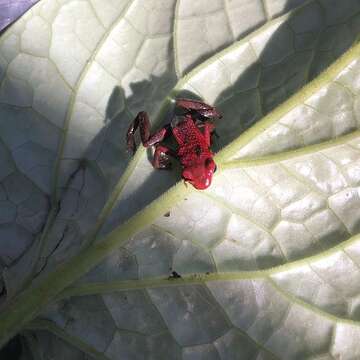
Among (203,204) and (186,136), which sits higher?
(186,136)

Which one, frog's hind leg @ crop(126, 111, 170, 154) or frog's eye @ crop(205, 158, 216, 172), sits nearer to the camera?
frog's eye @ crop(205, 158, 216, 172)

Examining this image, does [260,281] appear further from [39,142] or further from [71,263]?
[39,142]

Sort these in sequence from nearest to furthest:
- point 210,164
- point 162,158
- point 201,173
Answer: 1. point 201,173
2. point 210,164
3. point 162,158

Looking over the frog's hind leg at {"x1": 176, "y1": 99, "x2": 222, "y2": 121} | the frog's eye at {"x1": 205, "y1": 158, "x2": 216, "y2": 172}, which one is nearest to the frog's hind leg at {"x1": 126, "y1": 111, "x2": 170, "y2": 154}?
the frog's hind leg at {"x1": 176, "y1": 99, "x2": 222, "y2": 121}

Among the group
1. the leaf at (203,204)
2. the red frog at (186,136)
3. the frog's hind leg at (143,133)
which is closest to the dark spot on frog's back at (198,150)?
the red frog at (186,136)

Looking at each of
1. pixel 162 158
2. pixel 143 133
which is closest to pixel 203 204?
pixel 162 158

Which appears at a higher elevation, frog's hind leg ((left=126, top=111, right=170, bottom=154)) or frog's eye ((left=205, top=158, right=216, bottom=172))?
frog's hind leg ((left=126, top=111, right=170, bottom=154))

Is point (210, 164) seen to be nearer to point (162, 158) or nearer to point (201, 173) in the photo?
point (201, 173)

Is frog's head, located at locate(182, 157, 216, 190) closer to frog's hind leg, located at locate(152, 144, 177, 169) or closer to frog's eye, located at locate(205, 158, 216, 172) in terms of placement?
frog's eye, located at locate(205, 158, 216, 172)
